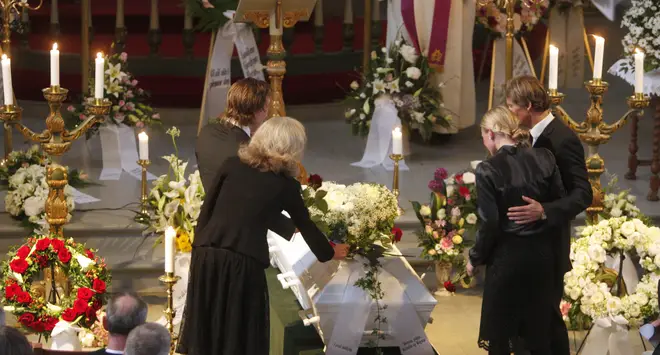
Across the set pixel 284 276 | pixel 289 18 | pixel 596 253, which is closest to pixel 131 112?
pixel 289 18

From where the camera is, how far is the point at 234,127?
647 cm

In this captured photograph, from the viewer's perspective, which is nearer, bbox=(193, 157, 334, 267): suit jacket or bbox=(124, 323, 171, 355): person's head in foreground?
bbox=(124, 323, 171, 355): person's head in foreground

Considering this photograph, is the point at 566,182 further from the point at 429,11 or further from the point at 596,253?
the point at 429,11

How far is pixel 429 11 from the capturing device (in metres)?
10.3

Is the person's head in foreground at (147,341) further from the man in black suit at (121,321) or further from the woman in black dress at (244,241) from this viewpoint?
the woman in black dress at (244,241)

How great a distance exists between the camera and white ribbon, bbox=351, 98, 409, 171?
404 inches

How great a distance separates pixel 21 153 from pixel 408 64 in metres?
3.03

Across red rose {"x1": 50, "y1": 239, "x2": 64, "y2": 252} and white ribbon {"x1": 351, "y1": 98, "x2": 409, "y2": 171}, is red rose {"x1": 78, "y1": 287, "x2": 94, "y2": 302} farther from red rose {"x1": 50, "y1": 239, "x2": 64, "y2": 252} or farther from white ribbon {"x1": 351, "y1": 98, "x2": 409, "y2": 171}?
white ribbon {"x1": 351, "y1": 98, "x2": 409, "y2": 171}

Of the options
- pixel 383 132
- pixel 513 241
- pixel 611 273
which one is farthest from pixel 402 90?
pixel 513 241

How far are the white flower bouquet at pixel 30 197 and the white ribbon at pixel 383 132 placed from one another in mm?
2595

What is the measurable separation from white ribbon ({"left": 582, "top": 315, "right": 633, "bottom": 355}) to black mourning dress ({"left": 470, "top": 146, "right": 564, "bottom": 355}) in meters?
0.71

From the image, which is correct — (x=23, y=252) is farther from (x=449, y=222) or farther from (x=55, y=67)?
(x=449, y=222)

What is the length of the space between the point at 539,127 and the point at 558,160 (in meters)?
0.18

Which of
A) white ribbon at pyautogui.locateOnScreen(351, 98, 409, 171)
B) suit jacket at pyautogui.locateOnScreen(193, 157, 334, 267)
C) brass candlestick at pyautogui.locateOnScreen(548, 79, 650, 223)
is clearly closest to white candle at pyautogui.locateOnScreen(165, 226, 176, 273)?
suit jacket at pyautogui.locateOnScreen(193, 157, 334, 267)
